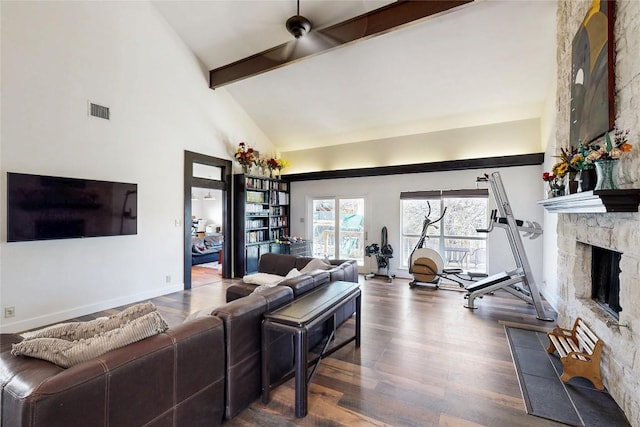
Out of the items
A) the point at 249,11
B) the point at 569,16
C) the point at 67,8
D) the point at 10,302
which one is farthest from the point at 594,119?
the point at 10,302

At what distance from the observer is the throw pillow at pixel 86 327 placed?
57.8 inches

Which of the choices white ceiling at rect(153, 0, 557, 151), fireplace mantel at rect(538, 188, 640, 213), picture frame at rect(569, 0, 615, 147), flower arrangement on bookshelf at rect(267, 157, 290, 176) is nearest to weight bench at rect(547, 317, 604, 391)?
fireplace mantel at rect(538, 188, 640, 213)

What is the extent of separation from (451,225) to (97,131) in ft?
21.4

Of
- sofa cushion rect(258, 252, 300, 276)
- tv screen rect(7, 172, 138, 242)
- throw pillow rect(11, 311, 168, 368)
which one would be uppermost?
tv screen rect(7, 172, 138, 242)

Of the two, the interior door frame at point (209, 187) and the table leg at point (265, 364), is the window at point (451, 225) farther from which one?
the table leg at point (265, 364)

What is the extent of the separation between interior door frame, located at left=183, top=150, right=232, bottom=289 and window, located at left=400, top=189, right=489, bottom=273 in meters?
3.96

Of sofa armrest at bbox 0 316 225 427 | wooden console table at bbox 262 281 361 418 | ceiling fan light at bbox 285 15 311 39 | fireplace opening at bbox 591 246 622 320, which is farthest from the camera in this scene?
ceiling fan light at bbox 285 15 311 39

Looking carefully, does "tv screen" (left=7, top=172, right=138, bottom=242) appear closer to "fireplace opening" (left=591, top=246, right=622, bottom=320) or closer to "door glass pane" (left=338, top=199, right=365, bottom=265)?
"door glass pane" (left=338, top=199, right=365, bottom=265)

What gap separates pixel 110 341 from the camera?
1.43 metres

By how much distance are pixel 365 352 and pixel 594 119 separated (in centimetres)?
310

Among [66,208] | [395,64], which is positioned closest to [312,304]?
[66,208]

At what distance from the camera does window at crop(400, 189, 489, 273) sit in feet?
18.9

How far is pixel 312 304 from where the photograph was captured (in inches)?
94.5

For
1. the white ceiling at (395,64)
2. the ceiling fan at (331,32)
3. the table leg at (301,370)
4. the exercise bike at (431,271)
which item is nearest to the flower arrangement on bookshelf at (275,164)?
the white ceiling at (395,64)
